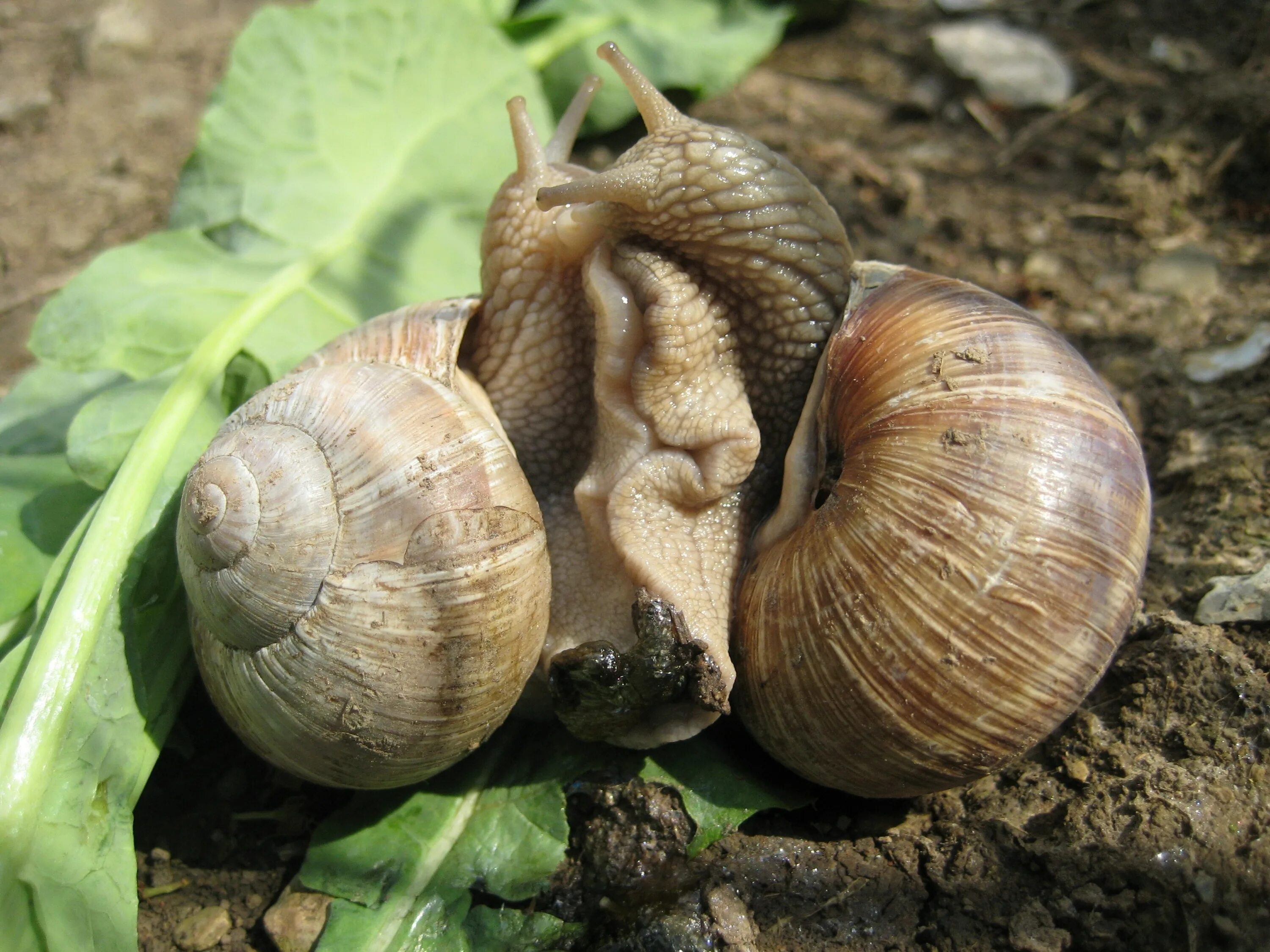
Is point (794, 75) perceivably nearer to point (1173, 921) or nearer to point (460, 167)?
point (460, 167)

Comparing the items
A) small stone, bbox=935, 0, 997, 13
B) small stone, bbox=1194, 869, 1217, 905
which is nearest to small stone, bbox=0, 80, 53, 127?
small stone, bbox=935, 0, 997, 13

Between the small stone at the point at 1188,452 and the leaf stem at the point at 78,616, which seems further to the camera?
the small stone at the point at 1188,452

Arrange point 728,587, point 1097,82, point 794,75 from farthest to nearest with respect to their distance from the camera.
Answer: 1. point 794,75
2. point 1097,82
3. point 728,587

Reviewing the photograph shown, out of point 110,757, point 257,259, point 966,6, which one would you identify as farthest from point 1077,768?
point 966,6

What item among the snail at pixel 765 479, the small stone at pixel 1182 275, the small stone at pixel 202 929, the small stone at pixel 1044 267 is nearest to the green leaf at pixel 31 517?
the snail at pixel 765 479

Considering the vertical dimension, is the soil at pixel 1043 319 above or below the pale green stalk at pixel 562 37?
below

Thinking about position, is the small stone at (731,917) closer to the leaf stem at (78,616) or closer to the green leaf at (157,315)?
the leaf stem at (78,616)

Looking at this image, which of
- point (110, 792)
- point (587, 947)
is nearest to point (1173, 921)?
point (587, 947)
